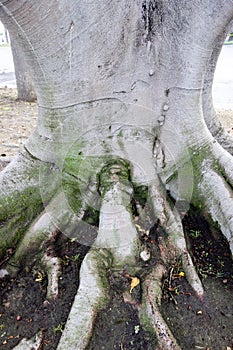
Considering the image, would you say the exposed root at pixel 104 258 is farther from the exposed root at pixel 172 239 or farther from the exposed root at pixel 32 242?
the exposed root at pixel 32 242

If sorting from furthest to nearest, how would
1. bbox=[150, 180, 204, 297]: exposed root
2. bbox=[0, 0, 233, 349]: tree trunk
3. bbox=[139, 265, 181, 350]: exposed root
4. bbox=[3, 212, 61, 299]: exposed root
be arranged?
bbox=[3, 212, 61, 299]: exposed root → bbox=[150, 180, 204, 297]: exposed root → bbox=[0, 0, 233, 349]: tree trunk → bbox=[139, 265, 181, 350]: exposed root

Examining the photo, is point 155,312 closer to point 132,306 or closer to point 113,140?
point 132,306

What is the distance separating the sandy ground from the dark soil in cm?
311

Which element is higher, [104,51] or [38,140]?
[104,51]

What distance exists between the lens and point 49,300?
7.93 ft

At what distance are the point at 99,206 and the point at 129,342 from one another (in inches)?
41.7

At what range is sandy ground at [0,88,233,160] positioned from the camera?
20.2 feet

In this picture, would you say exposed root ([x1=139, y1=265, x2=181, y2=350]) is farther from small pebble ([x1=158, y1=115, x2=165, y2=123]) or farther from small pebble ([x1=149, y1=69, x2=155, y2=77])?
small pebble ([x1=149, y1=69, x2=155, y2=77])

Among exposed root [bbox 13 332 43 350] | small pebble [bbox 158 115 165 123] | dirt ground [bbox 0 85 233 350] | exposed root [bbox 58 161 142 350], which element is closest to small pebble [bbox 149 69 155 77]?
small pebble [bbox 158 115 165 123]

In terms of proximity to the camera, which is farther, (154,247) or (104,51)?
(154,247)

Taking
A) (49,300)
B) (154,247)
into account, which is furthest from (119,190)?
(49,300)

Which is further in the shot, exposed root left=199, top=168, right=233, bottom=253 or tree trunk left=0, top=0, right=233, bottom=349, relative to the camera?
exposed root left=199, top=168, right=233, bottom=253

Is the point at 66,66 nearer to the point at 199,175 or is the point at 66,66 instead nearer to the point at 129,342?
the point at 199,175

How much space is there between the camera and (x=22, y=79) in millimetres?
8844
